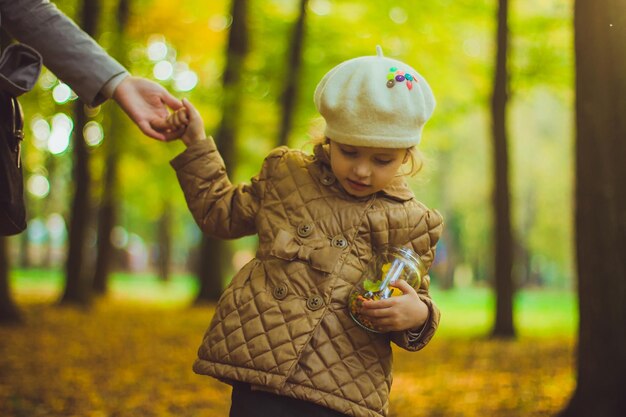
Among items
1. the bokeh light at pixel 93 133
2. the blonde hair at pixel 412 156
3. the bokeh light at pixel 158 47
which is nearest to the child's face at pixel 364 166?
the blonde hair at pixel 412 156

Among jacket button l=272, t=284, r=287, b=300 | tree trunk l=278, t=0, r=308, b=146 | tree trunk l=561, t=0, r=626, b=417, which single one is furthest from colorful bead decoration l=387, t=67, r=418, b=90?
tree trunk l=278, t=0, r=308, b=146

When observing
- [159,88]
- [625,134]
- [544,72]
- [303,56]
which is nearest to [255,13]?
[303,56]

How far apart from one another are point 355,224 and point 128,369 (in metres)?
5.62

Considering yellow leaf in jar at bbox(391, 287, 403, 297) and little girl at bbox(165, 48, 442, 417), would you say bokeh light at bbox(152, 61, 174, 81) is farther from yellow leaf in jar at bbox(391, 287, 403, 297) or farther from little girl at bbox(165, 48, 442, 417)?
yellow leaf in jar at bbox(391, 287, 403, 297)

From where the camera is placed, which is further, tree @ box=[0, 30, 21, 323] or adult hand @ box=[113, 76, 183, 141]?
tree @ box=[0, 30, 21, 323]

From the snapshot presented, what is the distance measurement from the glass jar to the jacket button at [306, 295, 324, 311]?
0.09m

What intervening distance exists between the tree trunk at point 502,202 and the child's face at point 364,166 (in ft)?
29.2

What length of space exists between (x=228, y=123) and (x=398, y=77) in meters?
10.5

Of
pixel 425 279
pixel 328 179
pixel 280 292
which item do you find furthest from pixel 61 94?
pixel 425 279

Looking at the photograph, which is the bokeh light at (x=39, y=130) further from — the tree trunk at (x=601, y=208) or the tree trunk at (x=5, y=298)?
the tree trunk at (x=601, y=208)

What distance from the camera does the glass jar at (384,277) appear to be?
2145 millimetres

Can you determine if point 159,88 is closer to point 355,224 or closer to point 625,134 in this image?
point 355,224

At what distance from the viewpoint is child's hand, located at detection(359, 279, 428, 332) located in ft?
6.90

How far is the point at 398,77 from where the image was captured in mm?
2201
